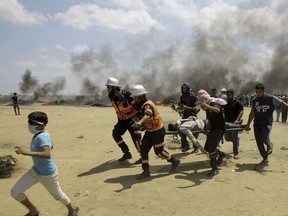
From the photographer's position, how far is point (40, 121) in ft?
14.7

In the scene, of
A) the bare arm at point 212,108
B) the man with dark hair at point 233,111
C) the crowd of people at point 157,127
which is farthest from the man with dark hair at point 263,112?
the bare arm at point 212,108

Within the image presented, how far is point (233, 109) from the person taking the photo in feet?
27.1

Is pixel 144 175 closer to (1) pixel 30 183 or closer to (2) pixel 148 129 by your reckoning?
(2) pixel 148 129

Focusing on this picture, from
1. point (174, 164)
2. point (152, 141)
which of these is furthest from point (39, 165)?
point (174, 164)

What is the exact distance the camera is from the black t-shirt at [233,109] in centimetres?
825

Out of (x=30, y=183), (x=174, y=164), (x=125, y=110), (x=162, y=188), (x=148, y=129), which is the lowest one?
(x=162, y=188)

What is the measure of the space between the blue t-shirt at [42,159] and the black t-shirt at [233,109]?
492 centimetres

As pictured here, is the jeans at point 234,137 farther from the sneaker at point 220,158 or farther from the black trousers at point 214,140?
the black trousers at point 214,140

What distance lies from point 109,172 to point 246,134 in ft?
23.1

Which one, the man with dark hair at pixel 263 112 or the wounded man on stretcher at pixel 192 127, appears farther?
the wounded man on stretcher at pixel 192 127

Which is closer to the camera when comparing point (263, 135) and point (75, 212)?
point (75, 212)

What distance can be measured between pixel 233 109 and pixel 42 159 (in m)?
5.10

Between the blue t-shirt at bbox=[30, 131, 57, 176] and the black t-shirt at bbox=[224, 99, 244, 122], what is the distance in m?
4.92

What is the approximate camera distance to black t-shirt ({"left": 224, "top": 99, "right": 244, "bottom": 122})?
8.25 m
